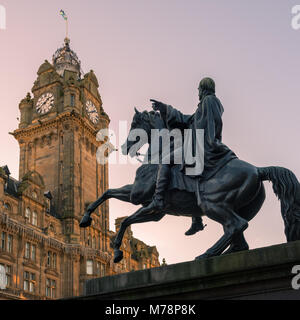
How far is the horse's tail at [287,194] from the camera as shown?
755cm

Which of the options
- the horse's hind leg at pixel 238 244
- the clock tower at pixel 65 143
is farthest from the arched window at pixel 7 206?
the horse's hind leg at pixel 238 244

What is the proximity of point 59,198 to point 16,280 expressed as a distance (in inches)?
604

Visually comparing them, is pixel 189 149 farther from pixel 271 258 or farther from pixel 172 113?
pixel 271 258

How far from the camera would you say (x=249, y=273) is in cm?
638

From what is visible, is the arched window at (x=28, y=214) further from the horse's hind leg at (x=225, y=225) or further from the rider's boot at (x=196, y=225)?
the horse's hind leg at (x=225, y=225)

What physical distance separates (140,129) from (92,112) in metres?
57.1

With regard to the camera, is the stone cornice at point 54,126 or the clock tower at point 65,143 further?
the stone cornice at point 54,126

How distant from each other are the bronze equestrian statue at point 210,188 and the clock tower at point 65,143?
46.8 meters

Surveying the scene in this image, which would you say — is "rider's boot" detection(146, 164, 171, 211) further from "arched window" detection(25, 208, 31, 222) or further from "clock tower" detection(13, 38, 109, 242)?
"clock tower" detection(13, 38, 109, 242)

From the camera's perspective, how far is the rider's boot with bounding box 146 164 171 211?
838 cm

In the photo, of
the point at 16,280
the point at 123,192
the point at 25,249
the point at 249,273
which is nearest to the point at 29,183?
the point at 25,249

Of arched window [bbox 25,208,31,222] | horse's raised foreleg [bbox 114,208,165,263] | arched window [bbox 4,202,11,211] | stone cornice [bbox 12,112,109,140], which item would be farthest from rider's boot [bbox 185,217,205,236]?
stone cornice [bbox 12,112,109,140]

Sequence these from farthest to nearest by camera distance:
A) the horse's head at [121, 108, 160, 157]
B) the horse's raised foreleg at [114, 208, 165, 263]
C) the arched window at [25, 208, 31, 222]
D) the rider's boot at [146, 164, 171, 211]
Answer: the arched window at [25, 208, 31, 222], the horse's head at [121, 108, 160, 157], the horse's raised foreleg at [114, 208, 165, 263], the rider's boot at [146, 164, 171, 211]

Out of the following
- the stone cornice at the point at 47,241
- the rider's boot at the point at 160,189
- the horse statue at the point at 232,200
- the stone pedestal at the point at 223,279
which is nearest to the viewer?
the stone pedestal at the point at 223,279
